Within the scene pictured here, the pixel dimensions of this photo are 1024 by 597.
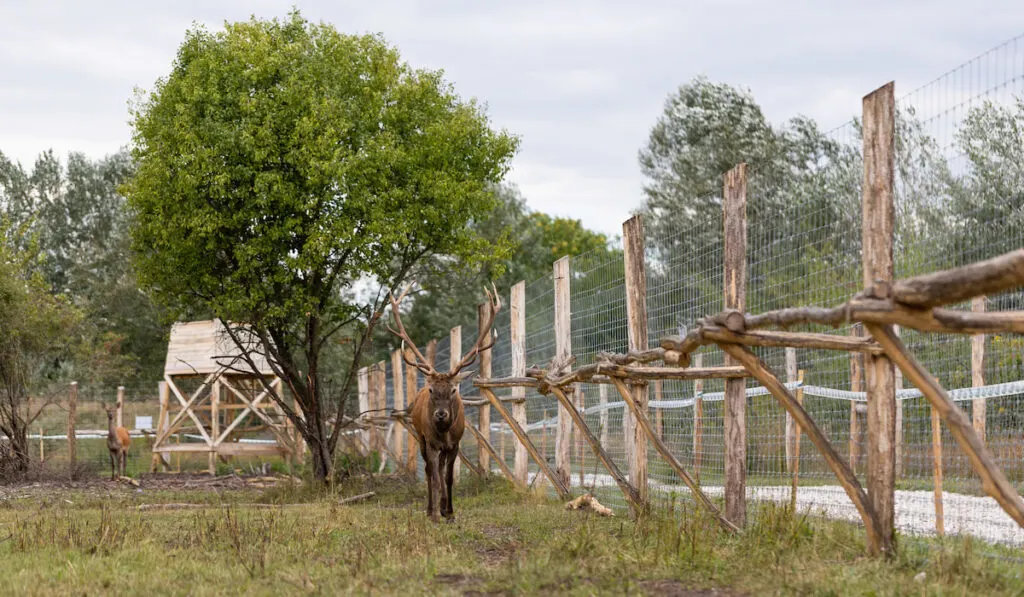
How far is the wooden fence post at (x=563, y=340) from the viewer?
12.2m

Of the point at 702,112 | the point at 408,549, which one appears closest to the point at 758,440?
the point at 408,549

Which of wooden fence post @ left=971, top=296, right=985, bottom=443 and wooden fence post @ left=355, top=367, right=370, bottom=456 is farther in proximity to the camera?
wooden fence post @ left=355, top=367, right=370, bottom=456

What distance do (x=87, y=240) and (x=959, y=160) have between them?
148 ft

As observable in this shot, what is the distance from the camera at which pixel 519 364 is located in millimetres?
13891

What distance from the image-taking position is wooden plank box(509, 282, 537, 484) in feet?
44.4

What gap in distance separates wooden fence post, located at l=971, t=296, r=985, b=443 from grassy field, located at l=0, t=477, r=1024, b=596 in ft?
3.33

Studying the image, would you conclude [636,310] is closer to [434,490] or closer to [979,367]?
[434,490]

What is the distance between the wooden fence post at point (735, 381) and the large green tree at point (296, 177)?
8.26 m

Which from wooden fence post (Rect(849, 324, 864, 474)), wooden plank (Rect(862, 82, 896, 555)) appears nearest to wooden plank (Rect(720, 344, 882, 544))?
wooden plank (Rect(862, 82, 896, 555))

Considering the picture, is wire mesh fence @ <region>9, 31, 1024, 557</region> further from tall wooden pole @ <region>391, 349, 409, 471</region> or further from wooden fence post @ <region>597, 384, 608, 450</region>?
tall wooden pole @ <region>391, 349, 409, 471</region>

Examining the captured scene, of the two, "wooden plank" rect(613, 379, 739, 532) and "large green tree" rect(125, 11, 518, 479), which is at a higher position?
"large green tree" rect(125, 11, 518, 479)

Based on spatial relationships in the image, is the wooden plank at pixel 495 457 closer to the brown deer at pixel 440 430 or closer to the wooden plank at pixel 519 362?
the wooden plank at pixel 519 362

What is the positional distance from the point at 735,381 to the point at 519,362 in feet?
20.1

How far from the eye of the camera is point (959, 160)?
19.7 feet
